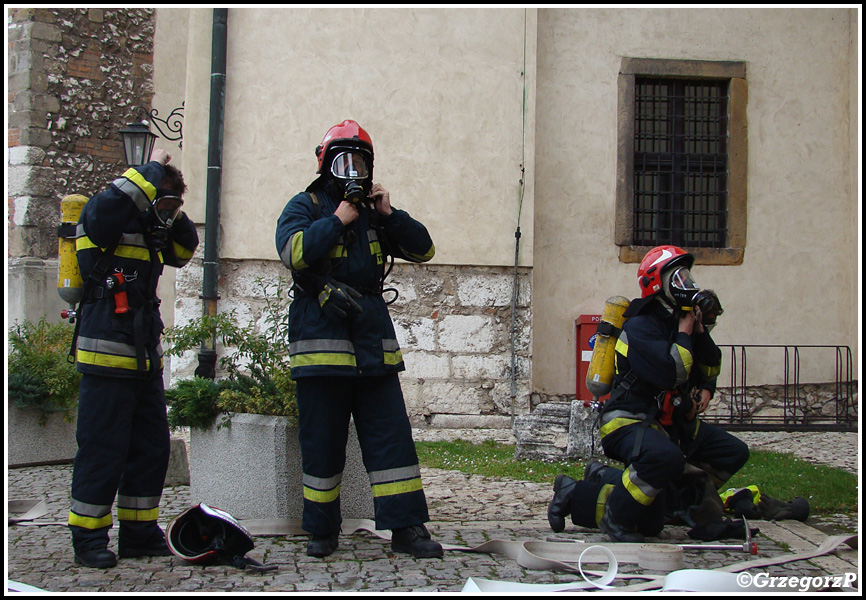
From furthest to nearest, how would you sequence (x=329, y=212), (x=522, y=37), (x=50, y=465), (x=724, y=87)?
(x=724, y=87), (x=522, y=37), (x=50, y=465), (x=329, y=212)

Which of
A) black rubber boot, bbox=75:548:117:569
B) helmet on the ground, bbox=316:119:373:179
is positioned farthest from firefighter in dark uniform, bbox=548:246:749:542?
black rubber boot, bbox=75:548:117:569

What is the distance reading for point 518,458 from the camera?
23.2ft

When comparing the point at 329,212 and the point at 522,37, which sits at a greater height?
the point at 522,37

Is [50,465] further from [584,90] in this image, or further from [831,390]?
[831,390]

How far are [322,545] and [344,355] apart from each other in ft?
2.92

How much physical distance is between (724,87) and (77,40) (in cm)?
827

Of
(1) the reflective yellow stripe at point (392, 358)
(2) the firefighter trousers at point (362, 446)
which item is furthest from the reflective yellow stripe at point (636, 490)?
(1) the reflective yellow stripe at point (392, 358)

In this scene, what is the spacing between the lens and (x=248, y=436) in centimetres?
484

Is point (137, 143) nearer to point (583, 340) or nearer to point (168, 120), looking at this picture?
point (168, 120)

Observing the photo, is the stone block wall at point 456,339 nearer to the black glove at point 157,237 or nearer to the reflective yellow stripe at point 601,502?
the reflective yellow stripe at point 601,502

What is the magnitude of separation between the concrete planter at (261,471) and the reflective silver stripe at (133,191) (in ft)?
4.53

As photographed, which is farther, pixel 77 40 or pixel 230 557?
pixel 77 40

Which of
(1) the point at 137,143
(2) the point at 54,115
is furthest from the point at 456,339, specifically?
(2) the point at 54,115

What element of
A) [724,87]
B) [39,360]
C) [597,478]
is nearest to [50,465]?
[39,360]
